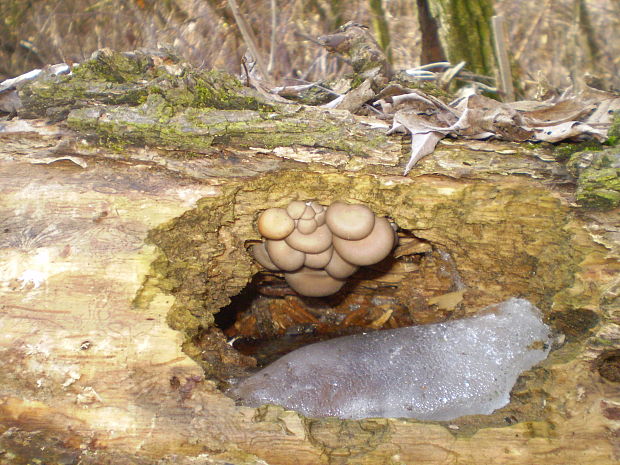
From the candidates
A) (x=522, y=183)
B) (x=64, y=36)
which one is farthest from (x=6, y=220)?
(x=64, y=36)

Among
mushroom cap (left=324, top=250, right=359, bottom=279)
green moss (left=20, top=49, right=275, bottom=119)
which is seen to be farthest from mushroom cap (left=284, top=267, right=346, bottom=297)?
green moss (left=20, top=49, right=275, bottom=119)

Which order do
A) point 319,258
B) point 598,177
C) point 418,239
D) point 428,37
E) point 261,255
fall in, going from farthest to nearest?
point 428,37 → point 418,239 → point 261,255 → point 319,258 → point 598,177

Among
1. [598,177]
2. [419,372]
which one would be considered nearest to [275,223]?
[419,372]

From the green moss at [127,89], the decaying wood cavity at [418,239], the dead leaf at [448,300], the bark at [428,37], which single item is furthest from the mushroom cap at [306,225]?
the bark at [428,37]

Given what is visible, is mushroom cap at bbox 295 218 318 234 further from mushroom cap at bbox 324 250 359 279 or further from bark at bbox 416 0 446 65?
bark at bbox 416 0 446 65

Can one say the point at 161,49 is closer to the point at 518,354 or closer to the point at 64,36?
the point at 518,354

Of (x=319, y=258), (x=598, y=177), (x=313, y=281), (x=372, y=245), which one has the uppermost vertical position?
(x=598, y=177)

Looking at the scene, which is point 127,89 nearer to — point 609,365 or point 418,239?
point 418,239

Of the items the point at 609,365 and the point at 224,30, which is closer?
the point at 609,365
